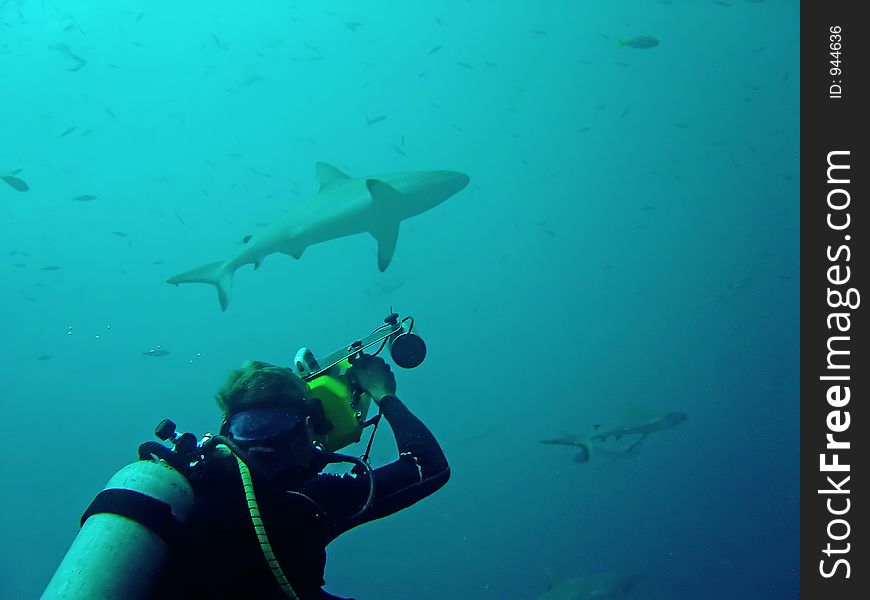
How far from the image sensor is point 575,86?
60.6m

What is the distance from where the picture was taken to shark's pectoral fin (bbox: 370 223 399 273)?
10030 millimetres

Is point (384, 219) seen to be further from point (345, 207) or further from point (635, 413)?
point (635, 413)

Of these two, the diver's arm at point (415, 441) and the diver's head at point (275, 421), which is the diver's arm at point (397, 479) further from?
the diver's head at point (275, 421)

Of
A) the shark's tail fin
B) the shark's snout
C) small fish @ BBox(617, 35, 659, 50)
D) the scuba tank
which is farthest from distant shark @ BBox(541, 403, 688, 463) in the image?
the scuba tank

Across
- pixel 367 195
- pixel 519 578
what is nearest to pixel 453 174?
pixel 367 195

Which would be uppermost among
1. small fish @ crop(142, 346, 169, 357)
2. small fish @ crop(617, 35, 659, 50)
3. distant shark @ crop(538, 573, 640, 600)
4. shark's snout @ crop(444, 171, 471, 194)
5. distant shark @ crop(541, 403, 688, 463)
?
small fish @ crop(617, 35, 659, 50)

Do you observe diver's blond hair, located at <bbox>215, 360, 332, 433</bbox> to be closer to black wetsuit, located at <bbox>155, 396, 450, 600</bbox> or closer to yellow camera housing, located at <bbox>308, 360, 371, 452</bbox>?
yellow camera housing, located at <bbox>308, 360, 371, 452</bbox>

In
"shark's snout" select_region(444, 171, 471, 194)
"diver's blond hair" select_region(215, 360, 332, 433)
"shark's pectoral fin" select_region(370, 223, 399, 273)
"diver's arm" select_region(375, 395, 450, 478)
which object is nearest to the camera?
"diver's blond hair" select_region(215, 360, 332, 433)

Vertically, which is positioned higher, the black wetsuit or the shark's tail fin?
the black wetsuit

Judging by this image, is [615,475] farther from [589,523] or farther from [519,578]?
[519,578]

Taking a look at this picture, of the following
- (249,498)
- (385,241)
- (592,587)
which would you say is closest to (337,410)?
(249,498)

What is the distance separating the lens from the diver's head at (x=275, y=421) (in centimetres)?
232

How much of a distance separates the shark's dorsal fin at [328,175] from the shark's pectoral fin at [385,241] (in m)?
0.98

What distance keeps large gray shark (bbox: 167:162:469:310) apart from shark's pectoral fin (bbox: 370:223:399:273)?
0.15 m
